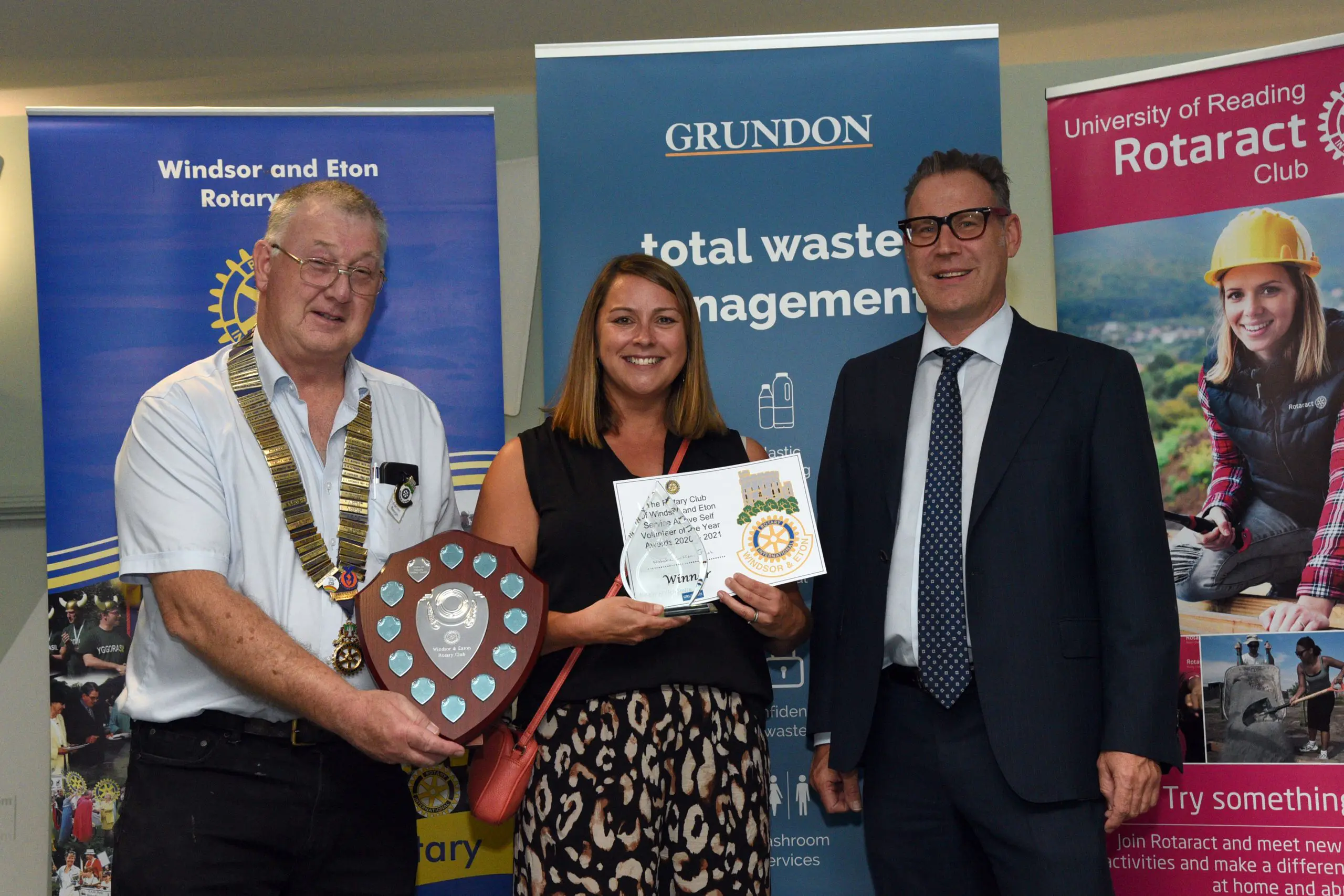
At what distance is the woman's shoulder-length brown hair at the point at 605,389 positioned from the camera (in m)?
2.79

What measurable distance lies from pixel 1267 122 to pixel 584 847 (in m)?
3.03

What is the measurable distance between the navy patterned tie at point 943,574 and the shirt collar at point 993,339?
0.51 ft

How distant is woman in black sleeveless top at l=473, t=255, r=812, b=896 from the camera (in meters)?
2.42

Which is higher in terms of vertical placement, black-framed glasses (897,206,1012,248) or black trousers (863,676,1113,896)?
black-framed glasses (897,206,1012,248)

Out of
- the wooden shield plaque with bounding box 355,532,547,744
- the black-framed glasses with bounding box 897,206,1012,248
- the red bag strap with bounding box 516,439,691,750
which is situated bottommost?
the red bag strap with bounding box 516,439,691,750

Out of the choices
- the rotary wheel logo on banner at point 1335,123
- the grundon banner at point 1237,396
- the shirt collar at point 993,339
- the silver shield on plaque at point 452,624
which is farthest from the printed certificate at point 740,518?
the rotary wheel logo on banner at point 1335,123

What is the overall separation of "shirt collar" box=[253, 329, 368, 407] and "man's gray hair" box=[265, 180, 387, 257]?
25 cm

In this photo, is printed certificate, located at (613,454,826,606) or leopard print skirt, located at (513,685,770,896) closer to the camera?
leopard print skirt, located at (513,685,770,896)

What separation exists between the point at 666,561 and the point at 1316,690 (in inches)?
87.0

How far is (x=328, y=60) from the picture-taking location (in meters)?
4.56

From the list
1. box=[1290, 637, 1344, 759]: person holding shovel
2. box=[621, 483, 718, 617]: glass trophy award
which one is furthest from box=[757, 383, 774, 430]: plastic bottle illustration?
box=[1290, 637, 1344, 759]: person holding shovel

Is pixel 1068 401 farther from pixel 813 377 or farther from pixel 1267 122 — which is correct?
pixel 1267 122

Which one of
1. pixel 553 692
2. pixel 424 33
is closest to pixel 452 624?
pixel 553 692

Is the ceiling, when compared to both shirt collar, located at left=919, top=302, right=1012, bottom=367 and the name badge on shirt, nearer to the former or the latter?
shirt collar, located at left=919, top=302, right=1012, bottom=367
